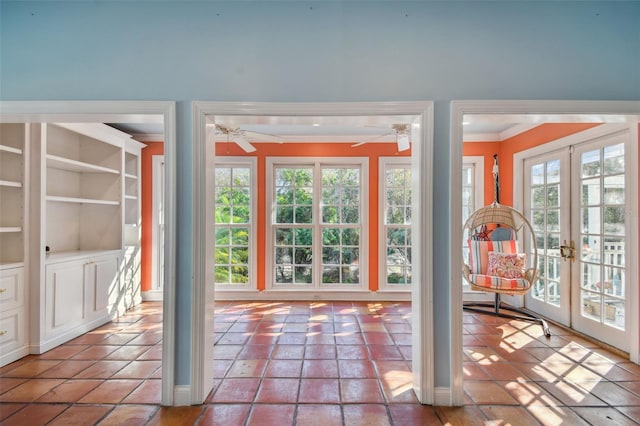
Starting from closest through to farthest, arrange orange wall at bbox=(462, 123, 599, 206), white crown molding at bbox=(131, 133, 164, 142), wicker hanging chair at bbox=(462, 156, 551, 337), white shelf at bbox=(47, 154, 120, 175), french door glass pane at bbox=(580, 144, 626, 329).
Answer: french door glass pane at bbox=(580, 144, 626, 329)
white shelf at bbox=(47, 154, 120, 175)
wicker hanging chair at bbox=(462, 156, 551, 337)
orange wall at bbox=(462, 123, 599, 206)
white crown molding at bbox=(131, 133, 164, 142)

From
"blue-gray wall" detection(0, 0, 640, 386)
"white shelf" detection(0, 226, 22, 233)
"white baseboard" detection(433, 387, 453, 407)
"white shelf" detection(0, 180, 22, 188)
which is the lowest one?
"white baseboard" detection(433, 387, 453, 407)

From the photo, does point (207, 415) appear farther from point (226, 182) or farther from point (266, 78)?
point (226, 182)

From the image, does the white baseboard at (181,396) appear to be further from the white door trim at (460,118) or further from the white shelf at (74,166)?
the white shelf at (74,166)

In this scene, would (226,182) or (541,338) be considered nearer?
(541,338)

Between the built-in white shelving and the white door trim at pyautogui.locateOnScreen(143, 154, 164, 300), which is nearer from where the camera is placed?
the built-in white shelving

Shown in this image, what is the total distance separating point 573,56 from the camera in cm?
211

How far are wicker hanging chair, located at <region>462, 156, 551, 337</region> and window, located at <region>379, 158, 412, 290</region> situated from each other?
947 mm

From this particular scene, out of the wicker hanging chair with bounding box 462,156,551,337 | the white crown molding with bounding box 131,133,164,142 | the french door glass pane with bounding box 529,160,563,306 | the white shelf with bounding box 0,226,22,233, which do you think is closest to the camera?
the white shelf with bounding box 0,226,22,233

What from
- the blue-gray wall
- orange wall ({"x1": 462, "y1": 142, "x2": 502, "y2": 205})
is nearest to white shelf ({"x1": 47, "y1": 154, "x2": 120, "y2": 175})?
the blue-gray wall

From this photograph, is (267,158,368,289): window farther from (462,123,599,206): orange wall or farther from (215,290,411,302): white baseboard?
(462,123,599,206): orange wall

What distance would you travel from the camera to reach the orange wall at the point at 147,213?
15.4 ft

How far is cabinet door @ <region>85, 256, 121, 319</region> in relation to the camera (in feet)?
11.6

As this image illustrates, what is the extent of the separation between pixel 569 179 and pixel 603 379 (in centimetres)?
213

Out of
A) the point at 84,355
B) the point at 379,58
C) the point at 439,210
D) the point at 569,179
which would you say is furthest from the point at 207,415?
the point at 569,179
